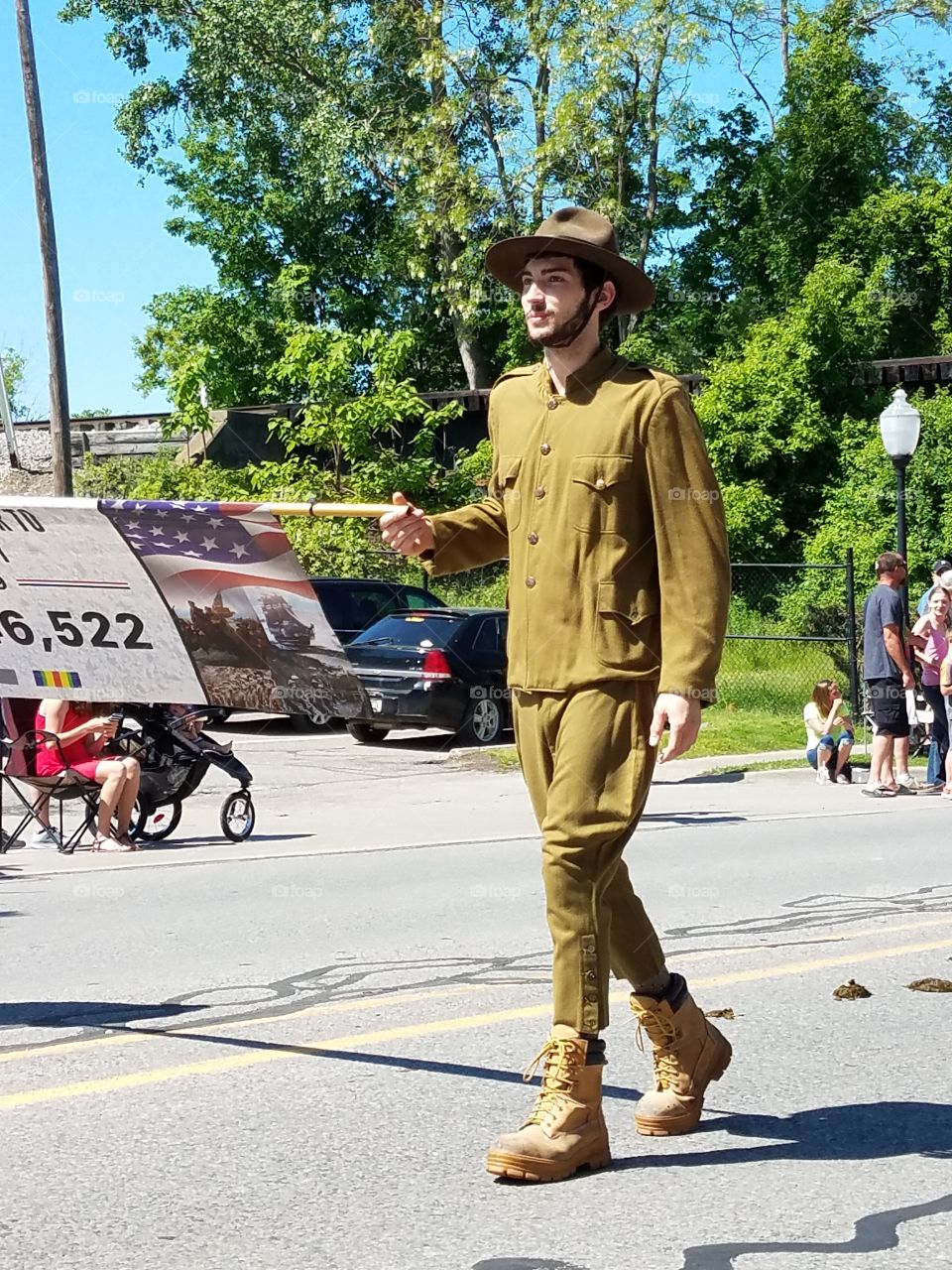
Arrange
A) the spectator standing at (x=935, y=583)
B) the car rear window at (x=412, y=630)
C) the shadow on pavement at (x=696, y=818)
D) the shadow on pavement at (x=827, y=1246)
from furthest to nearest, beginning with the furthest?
the car rear window at (x=412, y=630) → the spectator standing at (x=935, y=583) → the shadow on pavement at (x=696, y=818) → the shadow on pavement at (x=827, y=1246)

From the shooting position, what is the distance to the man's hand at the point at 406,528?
4797 mm

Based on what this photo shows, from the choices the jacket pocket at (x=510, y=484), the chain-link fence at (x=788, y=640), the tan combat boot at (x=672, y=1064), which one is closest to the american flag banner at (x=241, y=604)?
the jacket pocket at (x=510, y=484)

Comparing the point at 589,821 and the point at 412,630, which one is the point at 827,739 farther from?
the point at 589,821

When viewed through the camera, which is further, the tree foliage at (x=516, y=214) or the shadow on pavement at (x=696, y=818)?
the tree foliage at (x=516, y=214)

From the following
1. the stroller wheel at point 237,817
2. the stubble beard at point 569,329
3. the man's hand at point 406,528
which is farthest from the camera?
the stroller wheel at point 237,817

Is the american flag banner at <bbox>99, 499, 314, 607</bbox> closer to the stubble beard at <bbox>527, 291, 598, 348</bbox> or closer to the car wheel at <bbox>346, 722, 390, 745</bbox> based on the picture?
the stubble beard at <bbox>527, 291, 598, 348</bbox>

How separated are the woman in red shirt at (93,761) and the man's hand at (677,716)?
7.68 m

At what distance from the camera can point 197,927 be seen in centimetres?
837

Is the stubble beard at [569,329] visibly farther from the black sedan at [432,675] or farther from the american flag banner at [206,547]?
the black sedan at [432,675]

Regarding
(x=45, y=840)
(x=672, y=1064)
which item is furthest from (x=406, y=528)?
(x=45, y=840)

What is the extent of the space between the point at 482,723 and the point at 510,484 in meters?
15.1

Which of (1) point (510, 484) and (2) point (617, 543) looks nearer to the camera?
(2) point (617, 543)

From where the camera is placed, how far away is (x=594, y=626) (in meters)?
4.56

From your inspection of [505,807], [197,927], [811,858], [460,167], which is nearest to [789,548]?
[460,167]
